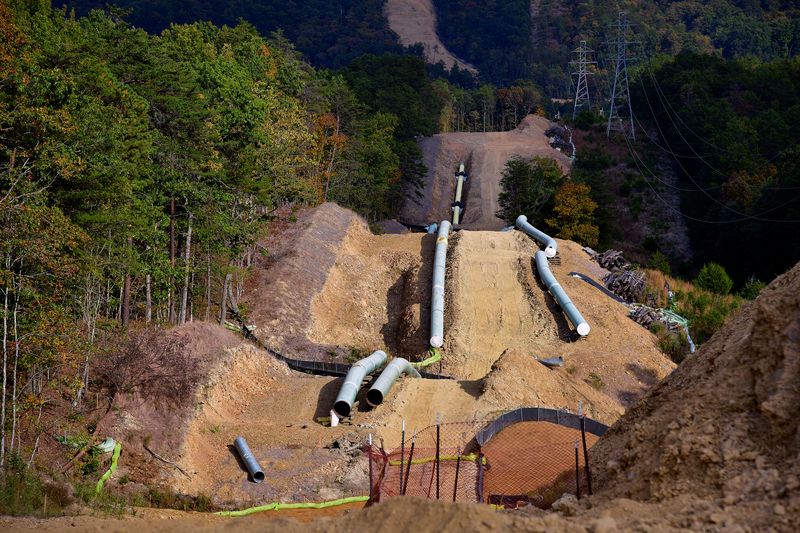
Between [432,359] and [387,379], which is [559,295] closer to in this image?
[432,359]

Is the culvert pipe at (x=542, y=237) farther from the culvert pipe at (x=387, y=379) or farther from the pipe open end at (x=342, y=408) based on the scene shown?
the pipe open end at (x=342, y=408)

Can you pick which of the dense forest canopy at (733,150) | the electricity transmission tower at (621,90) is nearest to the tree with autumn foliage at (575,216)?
the dense forest canopy at (733,150)

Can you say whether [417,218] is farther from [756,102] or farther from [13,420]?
[13,420]

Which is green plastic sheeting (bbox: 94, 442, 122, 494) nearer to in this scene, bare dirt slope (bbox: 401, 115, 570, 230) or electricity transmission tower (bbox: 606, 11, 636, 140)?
bare dirt slope (bbox: 401, 115, 570, 230)

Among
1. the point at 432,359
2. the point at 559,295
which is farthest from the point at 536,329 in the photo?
the point at 432,359

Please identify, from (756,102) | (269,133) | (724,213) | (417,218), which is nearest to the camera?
(269,133)

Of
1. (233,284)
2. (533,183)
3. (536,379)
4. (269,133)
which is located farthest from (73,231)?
(533,183)

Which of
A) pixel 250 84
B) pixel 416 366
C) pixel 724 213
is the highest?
pixel 250 84
